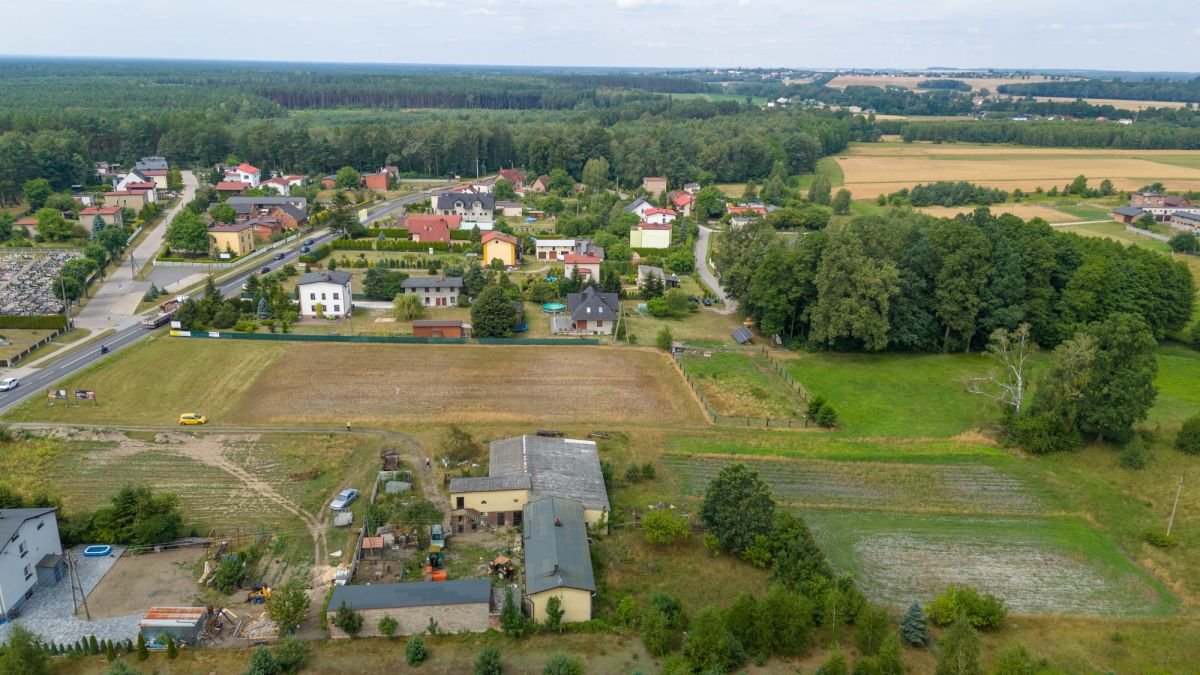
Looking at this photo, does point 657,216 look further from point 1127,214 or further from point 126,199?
point 126,199

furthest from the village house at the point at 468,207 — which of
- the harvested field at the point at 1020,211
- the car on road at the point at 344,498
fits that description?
the car on road at the point at 344,498

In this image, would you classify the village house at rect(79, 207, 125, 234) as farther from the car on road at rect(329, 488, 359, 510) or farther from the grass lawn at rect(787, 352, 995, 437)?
the grass lawn at rect(787, 352, 995, 437)

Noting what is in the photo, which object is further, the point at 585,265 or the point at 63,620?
the point at 585,265

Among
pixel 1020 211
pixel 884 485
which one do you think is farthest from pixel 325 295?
pixel 1020 211

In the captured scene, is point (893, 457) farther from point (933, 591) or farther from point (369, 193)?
point (369, 193)

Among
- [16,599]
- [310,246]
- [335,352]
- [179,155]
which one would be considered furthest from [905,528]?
[179,155]

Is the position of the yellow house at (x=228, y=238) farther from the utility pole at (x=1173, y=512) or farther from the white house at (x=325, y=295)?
the utility pole at (x=1173, y=512)
